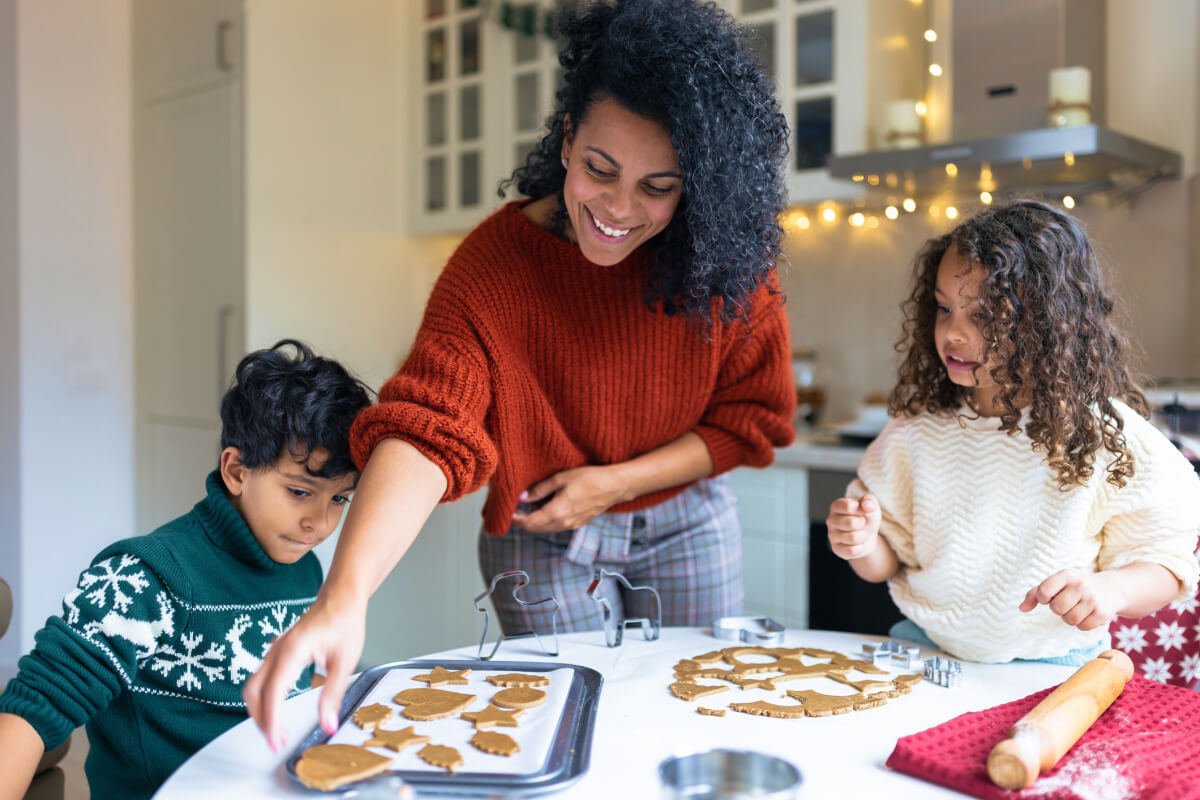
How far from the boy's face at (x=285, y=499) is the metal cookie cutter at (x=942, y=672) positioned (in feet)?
2.19

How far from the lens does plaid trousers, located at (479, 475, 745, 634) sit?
1.33 metres

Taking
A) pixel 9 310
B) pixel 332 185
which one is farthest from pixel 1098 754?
pixel 9 310

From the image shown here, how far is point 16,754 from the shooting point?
843 millimetres

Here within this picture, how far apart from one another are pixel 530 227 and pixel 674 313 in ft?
0.68

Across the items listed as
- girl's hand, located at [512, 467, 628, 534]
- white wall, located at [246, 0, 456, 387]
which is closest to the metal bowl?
girl's hand, located at [512, 467, 628, 534]

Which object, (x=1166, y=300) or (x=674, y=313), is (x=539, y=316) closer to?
(x=674, y=313)

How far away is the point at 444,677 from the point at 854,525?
0.45 meters

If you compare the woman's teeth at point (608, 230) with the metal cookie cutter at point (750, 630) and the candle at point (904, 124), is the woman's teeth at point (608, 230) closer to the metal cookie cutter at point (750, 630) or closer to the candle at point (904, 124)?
the metal cookie cutter at point (750, 630)

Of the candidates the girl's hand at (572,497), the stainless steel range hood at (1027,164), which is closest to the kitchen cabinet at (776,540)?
the stainless steel range hood at (1027,164)

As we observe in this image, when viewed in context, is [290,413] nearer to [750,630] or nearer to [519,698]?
[519,698]

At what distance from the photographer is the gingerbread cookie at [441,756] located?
747 mm

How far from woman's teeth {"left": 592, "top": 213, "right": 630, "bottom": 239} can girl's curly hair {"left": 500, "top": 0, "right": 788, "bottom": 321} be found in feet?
0.24

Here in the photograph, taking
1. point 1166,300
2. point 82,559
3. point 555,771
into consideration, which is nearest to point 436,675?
point 555,771

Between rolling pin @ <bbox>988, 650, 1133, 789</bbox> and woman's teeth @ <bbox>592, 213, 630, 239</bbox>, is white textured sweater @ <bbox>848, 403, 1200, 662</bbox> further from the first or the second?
woman's teeth @ <bbox>592, 213, 630, 239</bbox>
